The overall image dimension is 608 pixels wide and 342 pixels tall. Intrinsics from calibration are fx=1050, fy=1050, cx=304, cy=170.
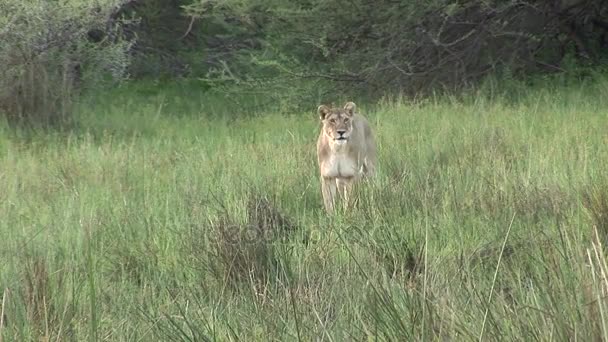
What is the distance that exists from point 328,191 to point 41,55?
645cm

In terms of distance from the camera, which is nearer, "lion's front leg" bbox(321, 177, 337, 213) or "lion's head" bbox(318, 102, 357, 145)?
"lion's front leg" bbox(321, 177, 337, 213)

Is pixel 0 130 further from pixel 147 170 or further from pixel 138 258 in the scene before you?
pixel 138 258

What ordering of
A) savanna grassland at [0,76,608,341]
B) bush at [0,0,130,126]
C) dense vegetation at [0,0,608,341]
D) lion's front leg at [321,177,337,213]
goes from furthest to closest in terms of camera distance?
bush at [0,0,130,126] → lion's front leg at [321,177,337,213] → dense vegetation at [0,0,608,341] → savanna grassland at [0,76,608,341]

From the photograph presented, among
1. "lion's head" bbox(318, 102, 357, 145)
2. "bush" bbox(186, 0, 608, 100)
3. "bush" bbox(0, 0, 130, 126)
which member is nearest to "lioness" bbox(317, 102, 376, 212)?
"lion's head" bbox(318, 102, 357, 145)

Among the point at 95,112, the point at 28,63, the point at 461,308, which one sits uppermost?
the point at 461,308

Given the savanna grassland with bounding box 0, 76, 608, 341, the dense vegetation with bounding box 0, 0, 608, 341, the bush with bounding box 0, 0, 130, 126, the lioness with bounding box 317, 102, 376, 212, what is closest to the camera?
the savanna grassland with bounding box 0, 76, 608, 341

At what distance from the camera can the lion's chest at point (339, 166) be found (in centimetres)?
713

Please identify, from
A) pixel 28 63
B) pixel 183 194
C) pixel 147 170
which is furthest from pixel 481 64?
pixel 183 194

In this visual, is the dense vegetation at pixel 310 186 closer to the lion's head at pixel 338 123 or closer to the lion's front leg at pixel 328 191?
the lion's front leg at pixel 328 191

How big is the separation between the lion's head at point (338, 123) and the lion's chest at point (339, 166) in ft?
0.35

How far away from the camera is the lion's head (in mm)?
7289

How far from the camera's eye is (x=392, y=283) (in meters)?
3.43

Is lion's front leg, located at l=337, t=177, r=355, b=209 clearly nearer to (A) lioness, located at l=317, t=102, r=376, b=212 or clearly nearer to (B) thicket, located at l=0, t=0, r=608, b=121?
(A) lioness, located at l=317, t=102, r=376, b=212

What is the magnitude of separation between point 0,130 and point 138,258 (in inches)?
267
